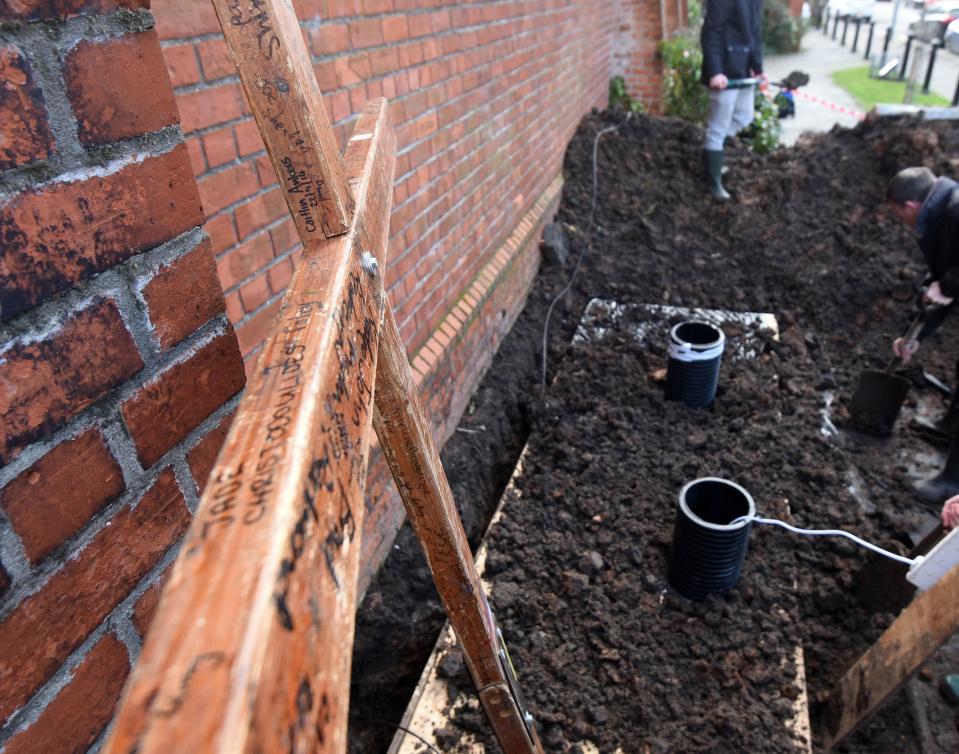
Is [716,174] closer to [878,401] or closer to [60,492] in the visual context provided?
[878,401]

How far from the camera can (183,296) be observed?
828 mm

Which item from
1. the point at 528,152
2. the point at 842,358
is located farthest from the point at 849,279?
the point at 528,152

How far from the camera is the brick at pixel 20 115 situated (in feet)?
1.94

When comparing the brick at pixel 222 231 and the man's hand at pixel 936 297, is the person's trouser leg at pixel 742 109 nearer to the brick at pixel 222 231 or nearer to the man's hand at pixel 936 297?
the man's hand at pixel 936 297

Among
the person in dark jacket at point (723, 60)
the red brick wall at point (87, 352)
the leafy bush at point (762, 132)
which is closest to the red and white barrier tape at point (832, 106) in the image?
the leafy bush at point (762, 132)

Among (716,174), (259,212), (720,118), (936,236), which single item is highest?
(259,212)

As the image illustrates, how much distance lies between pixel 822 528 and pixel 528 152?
11.2 feet

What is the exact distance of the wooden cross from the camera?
368 mm

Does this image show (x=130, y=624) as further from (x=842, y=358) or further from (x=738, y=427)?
(x=842, y=358)

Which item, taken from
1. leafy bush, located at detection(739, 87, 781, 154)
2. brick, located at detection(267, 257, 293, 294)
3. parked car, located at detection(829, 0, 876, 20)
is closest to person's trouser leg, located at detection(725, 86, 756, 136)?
leafy bush, located at detection(739, 87, 781, 154)

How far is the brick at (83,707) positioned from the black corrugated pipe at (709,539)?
7.10 feet

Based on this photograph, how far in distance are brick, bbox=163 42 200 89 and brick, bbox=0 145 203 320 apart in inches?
34.1

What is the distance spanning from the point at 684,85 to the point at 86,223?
9406 mm

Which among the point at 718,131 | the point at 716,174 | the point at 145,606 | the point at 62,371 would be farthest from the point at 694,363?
the point at 718,131
